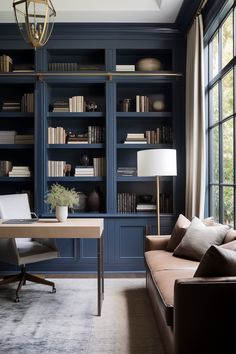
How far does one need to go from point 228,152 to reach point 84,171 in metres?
1.83

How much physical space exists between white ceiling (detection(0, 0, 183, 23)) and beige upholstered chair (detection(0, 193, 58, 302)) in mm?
2165

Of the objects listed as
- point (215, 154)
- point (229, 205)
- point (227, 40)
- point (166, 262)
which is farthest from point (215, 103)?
point (166, 262)

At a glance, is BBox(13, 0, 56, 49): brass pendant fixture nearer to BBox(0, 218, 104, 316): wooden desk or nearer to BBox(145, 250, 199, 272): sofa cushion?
BBox(0, 218, 104, 316): wooden desk

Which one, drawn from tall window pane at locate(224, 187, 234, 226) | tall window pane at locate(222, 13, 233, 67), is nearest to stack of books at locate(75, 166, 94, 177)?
tall window pane at locate(224, 187, 234, 226)

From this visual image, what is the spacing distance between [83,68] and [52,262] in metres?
2.45

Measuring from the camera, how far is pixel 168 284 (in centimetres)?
242

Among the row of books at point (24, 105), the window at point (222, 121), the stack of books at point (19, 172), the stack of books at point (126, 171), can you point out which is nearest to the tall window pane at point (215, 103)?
the window at point (222, 121)

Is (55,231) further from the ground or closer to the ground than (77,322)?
further from the ground

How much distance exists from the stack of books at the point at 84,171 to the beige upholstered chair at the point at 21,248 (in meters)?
0.75

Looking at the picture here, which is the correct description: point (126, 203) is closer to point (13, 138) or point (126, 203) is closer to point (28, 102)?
point (13, 138)

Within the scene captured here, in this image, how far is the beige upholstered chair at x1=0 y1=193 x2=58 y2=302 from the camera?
3.45 meters

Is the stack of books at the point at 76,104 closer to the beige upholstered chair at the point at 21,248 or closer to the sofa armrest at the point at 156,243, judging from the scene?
the beige upholstered chair at the point at 21,248

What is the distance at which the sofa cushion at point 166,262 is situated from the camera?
2.88 metres

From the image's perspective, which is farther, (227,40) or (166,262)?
(227,40)
